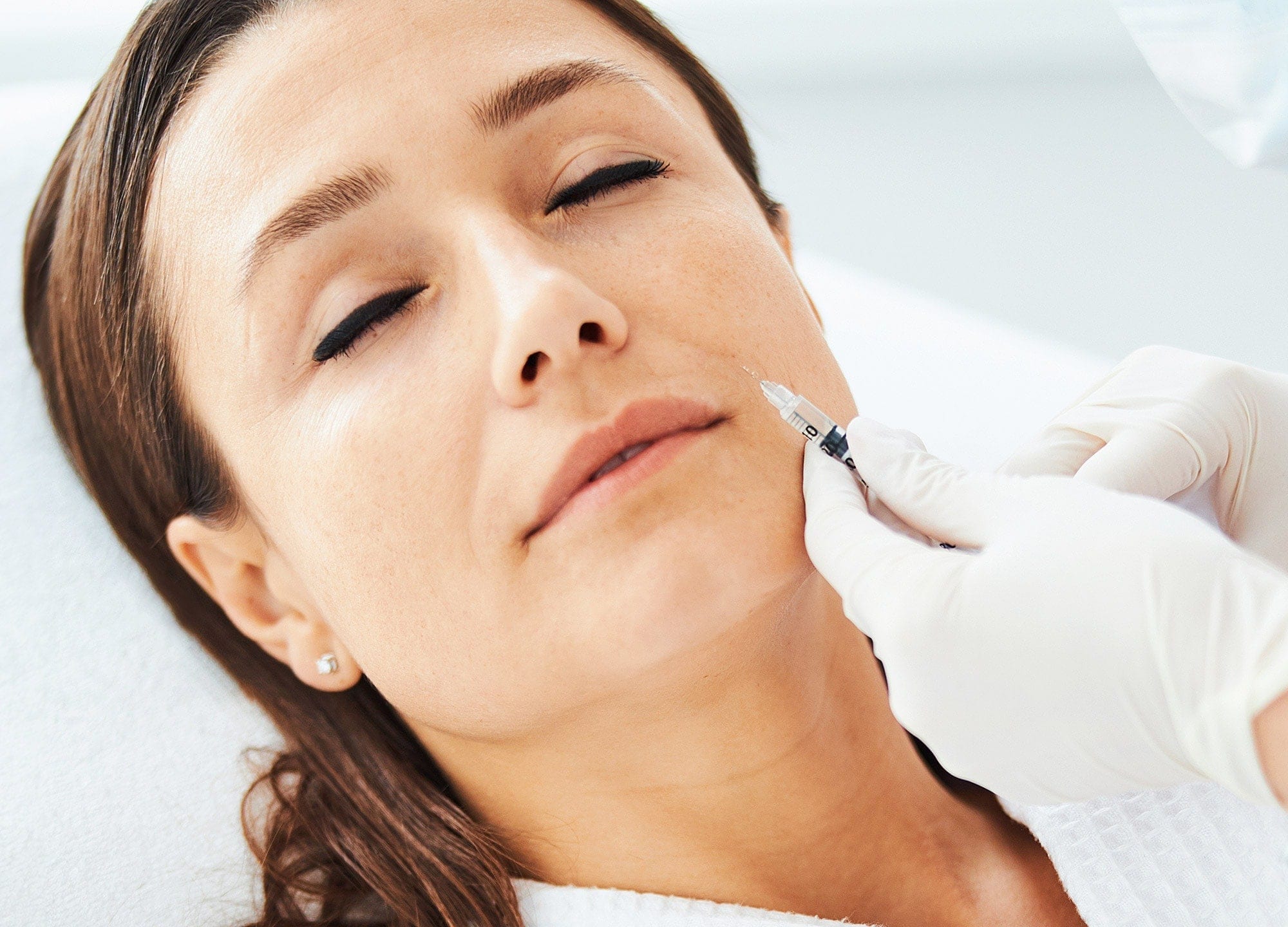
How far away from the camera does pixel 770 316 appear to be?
3.64ft

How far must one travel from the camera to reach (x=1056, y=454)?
123 centimetres

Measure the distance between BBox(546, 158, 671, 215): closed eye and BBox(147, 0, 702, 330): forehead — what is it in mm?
120

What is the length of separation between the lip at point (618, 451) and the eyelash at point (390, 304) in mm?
258

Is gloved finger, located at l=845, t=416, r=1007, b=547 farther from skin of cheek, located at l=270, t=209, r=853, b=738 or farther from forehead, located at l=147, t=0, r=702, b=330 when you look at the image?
forehead, located at l=147, t=0, r=702, b=330

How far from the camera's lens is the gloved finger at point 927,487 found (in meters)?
0.98

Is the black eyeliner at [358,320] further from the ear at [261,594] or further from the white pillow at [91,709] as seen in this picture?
the white pillow at [91,709]

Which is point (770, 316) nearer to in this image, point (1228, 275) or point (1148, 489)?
point (1148, 489)

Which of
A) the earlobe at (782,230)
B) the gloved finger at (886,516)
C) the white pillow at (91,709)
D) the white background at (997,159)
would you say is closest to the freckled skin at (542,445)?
the gloved finger at (886,516)

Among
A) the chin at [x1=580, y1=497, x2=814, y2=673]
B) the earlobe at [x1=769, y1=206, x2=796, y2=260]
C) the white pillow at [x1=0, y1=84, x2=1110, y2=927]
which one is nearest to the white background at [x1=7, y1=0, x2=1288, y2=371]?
the white pillow at [x1=0, y1=84, x2=1110, y2=927]

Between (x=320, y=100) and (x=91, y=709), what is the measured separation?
0.93 m

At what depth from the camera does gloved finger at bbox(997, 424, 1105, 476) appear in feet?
4.02

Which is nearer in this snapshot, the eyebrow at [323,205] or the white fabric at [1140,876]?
the eyebrow at [323,205]

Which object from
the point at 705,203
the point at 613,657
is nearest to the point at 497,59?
the point at 705,203

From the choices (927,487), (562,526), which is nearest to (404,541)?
(562,526)
